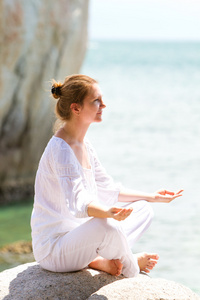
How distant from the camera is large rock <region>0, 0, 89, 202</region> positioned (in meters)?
7.66

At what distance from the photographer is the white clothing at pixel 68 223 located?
287 centimetres

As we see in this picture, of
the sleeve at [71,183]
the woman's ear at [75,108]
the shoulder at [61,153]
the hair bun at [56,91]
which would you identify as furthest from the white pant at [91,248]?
the hair bun at [56,91]

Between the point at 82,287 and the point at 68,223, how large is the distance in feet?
1.10

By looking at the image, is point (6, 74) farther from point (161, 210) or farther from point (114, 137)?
point (114, 137)

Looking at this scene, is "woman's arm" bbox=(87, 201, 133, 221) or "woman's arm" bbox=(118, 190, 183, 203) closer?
"woman's arm" bbox=(87, 201, 133, 221)

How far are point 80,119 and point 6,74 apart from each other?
15.8 feet

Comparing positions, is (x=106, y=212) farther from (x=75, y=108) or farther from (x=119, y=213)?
(x=75, y=108)

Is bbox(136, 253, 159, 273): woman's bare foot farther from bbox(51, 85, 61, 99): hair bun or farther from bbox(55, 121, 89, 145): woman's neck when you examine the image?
bbox(51, 85, 61, 99): hair bun

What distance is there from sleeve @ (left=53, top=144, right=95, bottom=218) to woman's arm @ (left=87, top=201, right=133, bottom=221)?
3 cm

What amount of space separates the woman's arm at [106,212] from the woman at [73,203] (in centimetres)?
2

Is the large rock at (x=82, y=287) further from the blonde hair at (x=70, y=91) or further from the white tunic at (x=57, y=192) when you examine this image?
the blonde hair at (x=70, y=91)

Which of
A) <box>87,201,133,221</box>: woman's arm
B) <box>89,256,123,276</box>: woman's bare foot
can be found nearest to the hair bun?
<box>87,201,133,221</box>: woman's arm

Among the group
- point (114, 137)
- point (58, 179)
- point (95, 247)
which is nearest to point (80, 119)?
point (58, 179)

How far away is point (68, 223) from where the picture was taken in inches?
119
